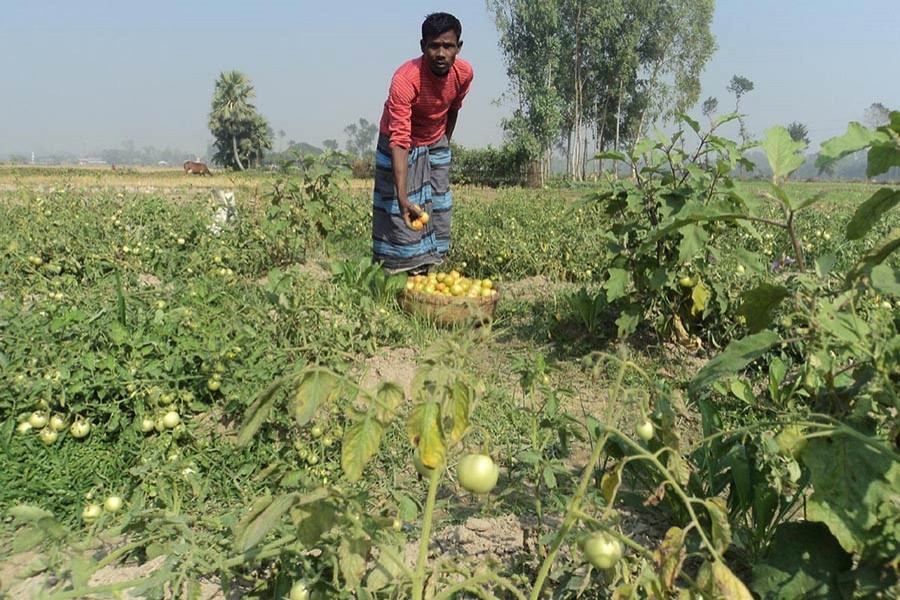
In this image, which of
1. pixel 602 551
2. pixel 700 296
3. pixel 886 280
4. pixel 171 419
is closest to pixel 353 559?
pixel 602 551

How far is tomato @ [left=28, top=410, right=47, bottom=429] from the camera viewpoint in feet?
7.50

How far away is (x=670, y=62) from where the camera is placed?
37562 mm

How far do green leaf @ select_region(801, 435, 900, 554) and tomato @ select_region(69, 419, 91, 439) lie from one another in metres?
2.38

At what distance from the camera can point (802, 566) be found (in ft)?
4.44

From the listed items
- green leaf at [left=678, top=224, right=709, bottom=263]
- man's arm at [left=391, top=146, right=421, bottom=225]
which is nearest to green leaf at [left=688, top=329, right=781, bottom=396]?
green leaf at [left=678, top=224, right=709, bottom=263]

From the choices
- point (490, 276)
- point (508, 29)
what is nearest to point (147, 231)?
point (490, 276)

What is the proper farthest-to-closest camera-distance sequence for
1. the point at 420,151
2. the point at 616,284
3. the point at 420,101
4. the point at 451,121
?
the point at 451,121 < the point at 420,151 < the point at 420,101 < the point at 616,284

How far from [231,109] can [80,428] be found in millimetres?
73095

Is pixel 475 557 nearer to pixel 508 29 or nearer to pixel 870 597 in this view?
pixel 870 597

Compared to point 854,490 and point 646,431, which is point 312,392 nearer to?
point 646,431

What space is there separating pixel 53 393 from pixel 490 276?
155 inches

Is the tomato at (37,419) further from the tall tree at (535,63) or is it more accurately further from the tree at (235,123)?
the tree at (235,123)

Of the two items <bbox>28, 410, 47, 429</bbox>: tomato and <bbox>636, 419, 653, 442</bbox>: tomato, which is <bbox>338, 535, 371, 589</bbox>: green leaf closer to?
<bbox>636, 419, 653, 442</bbox>: tomato

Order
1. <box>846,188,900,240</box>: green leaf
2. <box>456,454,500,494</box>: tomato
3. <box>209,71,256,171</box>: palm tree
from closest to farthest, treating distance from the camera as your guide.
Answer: <box>456,454,500,494</box>: tomato, <box>846,188,900,240</box>: green leaf, <box>209,71,256,171</box>: palm tree
